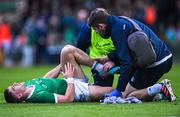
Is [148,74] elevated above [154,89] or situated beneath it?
elevated above

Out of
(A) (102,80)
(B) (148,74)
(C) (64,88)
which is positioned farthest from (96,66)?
(B) (148,74)

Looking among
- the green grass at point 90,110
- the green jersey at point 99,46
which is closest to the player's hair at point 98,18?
the green jersey at point 99,46

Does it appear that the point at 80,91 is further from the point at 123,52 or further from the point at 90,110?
the point at 90,110

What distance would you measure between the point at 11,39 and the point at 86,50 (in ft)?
63.6

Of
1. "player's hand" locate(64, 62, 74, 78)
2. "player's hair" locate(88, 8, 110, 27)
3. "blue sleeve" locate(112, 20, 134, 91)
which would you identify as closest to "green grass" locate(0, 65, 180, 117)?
"blue sleeve" locate(112, 20, 134, 91)

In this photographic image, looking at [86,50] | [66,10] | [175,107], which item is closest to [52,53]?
[66,10]

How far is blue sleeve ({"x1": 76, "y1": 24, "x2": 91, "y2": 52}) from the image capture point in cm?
1492

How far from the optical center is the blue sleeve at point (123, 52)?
13.5 meters

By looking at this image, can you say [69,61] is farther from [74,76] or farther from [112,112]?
[112,112]

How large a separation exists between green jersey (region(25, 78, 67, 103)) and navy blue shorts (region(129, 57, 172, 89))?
125 cm

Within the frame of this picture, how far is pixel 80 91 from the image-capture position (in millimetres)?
14383

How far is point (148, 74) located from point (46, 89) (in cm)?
182

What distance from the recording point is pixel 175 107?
13117mm

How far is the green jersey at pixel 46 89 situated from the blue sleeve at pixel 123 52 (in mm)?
1148
